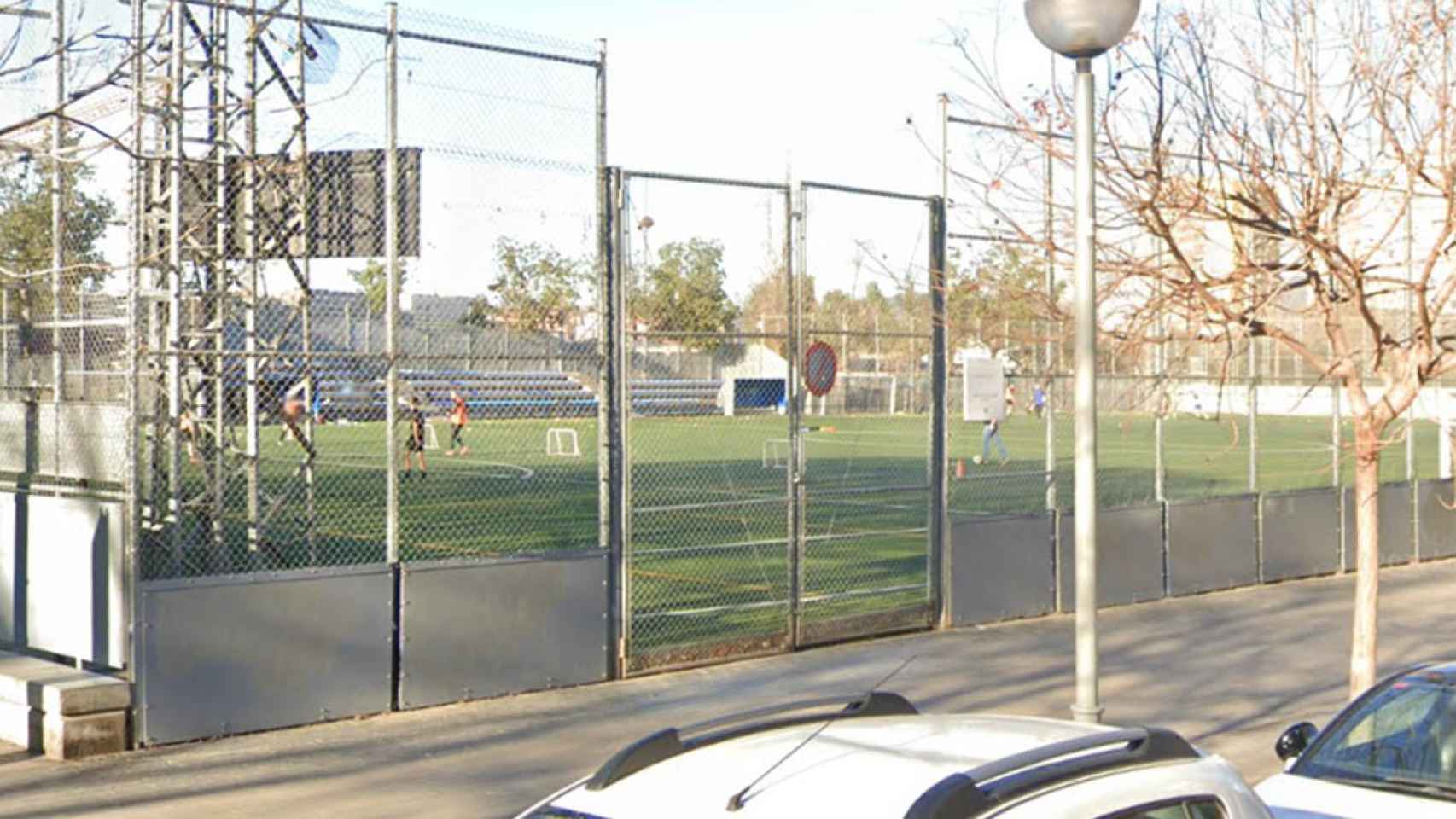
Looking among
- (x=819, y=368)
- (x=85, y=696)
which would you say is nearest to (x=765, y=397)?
(x=819, y=368)

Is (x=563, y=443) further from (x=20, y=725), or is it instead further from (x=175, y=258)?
(x=20, y=725)

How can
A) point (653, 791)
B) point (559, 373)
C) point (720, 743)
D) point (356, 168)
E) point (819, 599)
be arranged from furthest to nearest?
point (819, 599) < point (559, 373) < point (356, 168) < point (720, 743) < point (653, 791)

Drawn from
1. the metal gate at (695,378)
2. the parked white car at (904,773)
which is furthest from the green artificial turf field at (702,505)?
the parked white car at (904,773)

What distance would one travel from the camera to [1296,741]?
7.19 meters

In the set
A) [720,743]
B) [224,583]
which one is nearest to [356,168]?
[224,583]

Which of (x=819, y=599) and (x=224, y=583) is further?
(x=819, y=599)

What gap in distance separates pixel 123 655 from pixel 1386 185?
27.6 ft

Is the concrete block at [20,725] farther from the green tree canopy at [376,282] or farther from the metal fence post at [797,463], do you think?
the metal fence post at [797,463]

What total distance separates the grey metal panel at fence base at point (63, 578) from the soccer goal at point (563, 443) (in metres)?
4.44

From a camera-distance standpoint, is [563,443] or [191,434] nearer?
[191,434]

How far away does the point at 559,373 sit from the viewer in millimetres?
12781

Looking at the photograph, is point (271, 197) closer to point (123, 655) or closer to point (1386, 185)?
point (123, 655)

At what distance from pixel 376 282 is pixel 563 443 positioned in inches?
320

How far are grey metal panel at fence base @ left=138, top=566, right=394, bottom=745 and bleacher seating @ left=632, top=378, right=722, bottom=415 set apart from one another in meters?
2.91
